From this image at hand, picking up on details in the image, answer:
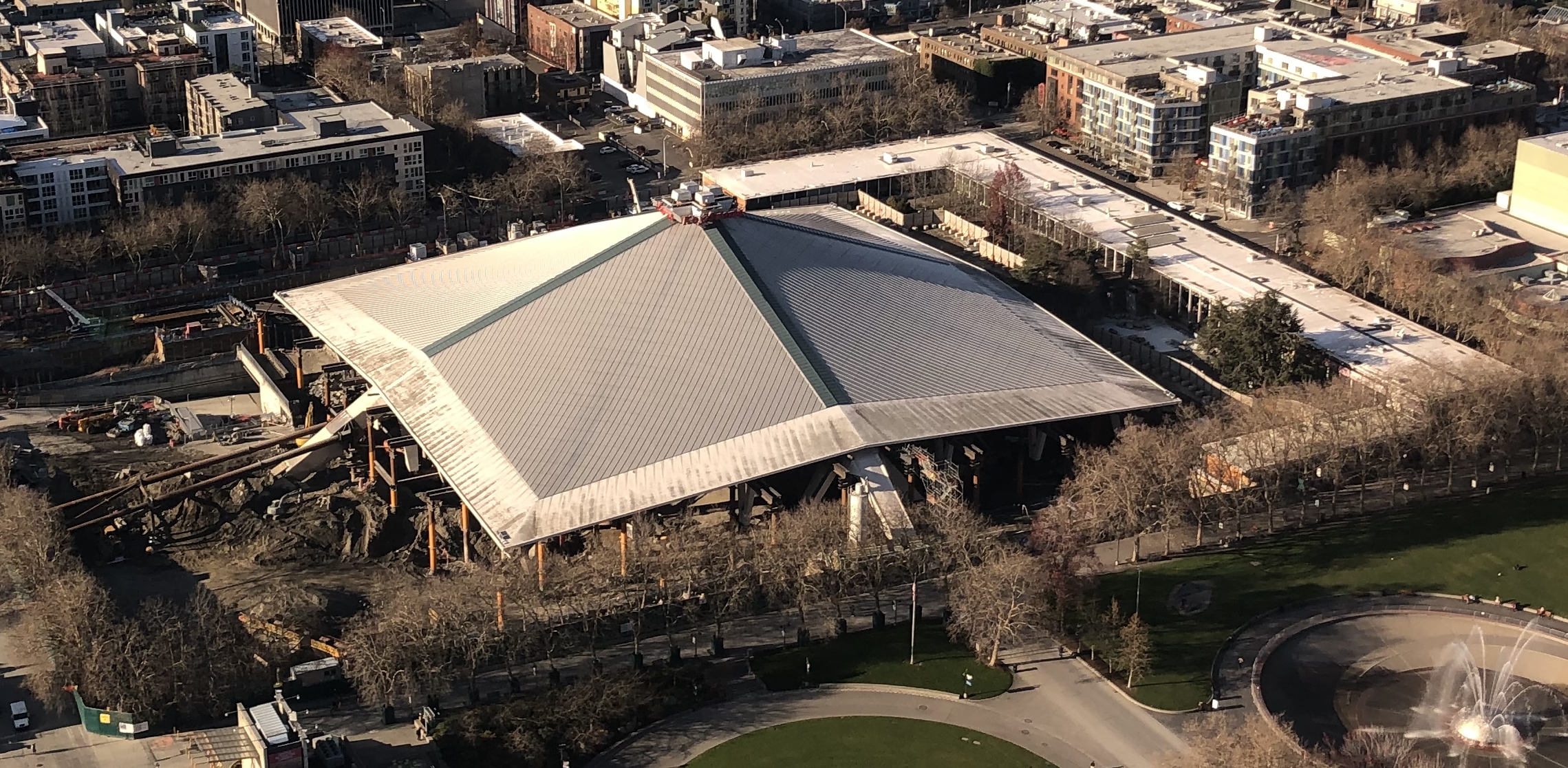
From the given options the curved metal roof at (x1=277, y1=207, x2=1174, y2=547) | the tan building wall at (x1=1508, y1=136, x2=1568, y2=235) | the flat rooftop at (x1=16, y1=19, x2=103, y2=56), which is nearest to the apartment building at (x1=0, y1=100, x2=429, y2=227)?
the flat rooftop at (x1=16, y1=19, x2=103, y2=56)

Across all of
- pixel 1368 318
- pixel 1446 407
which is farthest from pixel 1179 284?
pixel 1446 407

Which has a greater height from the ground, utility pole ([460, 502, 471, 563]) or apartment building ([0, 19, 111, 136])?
apartment building ([0, 19, 111, 136])

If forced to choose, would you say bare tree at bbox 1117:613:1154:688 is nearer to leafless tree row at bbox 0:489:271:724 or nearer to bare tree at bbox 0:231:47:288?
leafless tree row at bbox 0:489:271:724

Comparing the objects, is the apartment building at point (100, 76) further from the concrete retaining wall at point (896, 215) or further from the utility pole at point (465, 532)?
the utility pole at point (465, 532)

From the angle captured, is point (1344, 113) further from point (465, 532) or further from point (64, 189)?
point (64, 189)

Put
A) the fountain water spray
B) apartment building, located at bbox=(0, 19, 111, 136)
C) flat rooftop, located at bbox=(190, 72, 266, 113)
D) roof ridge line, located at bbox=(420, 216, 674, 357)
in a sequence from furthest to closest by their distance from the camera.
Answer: apartment building, located at bbox=(0, 19, 111, 136), flat rooftop, located at bbox=(190, 72, 266, 113), roof ridge line, located at bbox=(420, 216, 674, 357), the fountain water spray

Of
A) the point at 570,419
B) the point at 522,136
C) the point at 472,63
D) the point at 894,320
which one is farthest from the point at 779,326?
the point at 472,63
